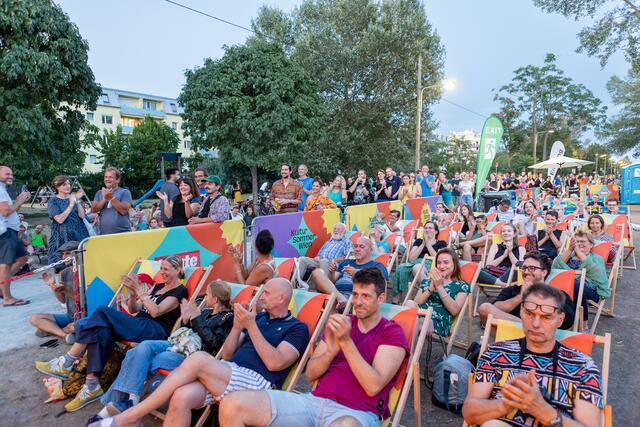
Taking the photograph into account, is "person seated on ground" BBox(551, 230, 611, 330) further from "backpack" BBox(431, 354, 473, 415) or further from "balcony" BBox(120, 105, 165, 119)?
"balcony" BBox(120, 105, 165, 119)

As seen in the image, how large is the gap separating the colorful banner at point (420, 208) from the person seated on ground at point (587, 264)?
4.85 metres

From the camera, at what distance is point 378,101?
1994 centimetres

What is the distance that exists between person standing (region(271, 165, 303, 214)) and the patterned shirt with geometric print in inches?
236

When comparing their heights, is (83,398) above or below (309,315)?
below

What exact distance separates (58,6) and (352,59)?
1177cm

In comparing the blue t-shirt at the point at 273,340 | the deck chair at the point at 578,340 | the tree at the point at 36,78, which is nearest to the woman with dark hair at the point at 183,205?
the blue t-shirt at the point at 273,340

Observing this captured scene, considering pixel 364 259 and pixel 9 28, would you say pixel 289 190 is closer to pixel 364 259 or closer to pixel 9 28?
pixel 364 259

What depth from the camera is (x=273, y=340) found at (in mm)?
3000

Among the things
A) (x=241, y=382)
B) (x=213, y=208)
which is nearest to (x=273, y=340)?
(x=241, y=382)

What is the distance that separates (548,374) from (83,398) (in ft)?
11.0

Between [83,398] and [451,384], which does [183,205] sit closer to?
[83,398]

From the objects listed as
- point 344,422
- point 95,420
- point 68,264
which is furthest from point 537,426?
point 68,264

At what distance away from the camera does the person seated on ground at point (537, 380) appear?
78.6 inches

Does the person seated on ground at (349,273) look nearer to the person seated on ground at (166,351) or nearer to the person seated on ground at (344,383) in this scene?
the person seated on ground at (166,351)
